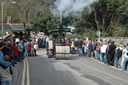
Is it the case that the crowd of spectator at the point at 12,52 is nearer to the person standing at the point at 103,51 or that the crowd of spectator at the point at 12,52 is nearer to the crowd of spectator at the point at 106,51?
the crowd of spectator at the point at 106,51

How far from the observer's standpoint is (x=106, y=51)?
59.4 ft

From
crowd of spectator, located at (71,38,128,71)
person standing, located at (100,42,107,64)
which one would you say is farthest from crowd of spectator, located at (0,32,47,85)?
person standing, located at (100,42,107,64)

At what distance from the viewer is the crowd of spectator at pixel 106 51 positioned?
50.5 feet

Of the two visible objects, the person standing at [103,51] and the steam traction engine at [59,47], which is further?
the steam traction engine at [59,47]

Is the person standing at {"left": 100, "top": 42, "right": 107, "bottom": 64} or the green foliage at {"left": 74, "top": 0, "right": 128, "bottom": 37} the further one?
the green foliage at {"left": 74, "top": 0, "right": 128, "bottom": 37}

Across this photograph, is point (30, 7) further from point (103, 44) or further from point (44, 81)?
point (44, 81)

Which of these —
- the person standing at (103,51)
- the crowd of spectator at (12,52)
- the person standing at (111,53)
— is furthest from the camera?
the person standing at (103,51)

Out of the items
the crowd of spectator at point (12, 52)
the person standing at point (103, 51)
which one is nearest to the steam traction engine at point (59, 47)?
the crowd of spectator at point (12, 52)

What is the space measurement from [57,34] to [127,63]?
24.4 ft

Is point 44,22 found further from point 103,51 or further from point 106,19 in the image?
point 103,51

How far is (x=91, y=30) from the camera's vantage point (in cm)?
4606

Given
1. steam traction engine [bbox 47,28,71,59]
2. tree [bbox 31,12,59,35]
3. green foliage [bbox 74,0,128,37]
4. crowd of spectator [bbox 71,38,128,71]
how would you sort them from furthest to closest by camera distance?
tree [bbox 31,12,59,35] → green foliage [bbox 74,0,128,37] → steam traction engine [bbox 47,28,71,59] → crowd of spectator [bbox 71,38,128,71]

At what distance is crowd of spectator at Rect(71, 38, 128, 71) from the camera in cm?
1538

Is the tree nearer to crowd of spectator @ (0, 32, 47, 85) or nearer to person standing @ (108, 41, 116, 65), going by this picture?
crowd of spectator @ (0, 32, 47, 85)
